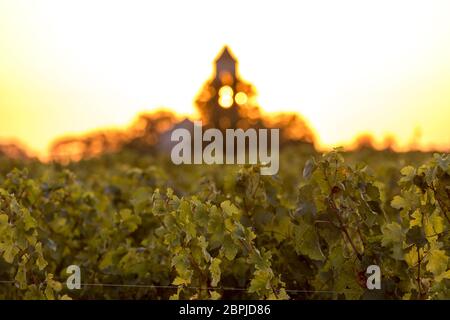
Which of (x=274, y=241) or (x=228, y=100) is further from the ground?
(x=228, y=100)

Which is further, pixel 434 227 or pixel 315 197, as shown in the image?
pixel 315 197

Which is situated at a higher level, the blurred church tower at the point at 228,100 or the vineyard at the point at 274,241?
the blurred church tower at the point at 228,100

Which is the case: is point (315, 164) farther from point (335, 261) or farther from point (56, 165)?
point (56, 165)

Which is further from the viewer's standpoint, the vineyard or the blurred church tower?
the blurred church tower

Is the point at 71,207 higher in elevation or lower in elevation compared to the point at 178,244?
higher

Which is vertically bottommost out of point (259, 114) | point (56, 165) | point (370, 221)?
point (370, 221)

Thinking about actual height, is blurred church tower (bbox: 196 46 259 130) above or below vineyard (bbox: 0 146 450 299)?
above

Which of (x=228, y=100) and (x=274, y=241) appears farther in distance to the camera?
(x=228, y=100)

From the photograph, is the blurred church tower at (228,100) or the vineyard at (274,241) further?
the blurred church tower at (228,100)

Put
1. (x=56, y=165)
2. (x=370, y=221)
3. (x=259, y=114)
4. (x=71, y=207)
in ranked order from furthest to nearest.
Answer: (x=259, y=114) < (x=56, y=165) < (x=71, y=207) < (x=370, y=221)

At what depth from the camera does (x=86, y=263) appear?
6555mm
